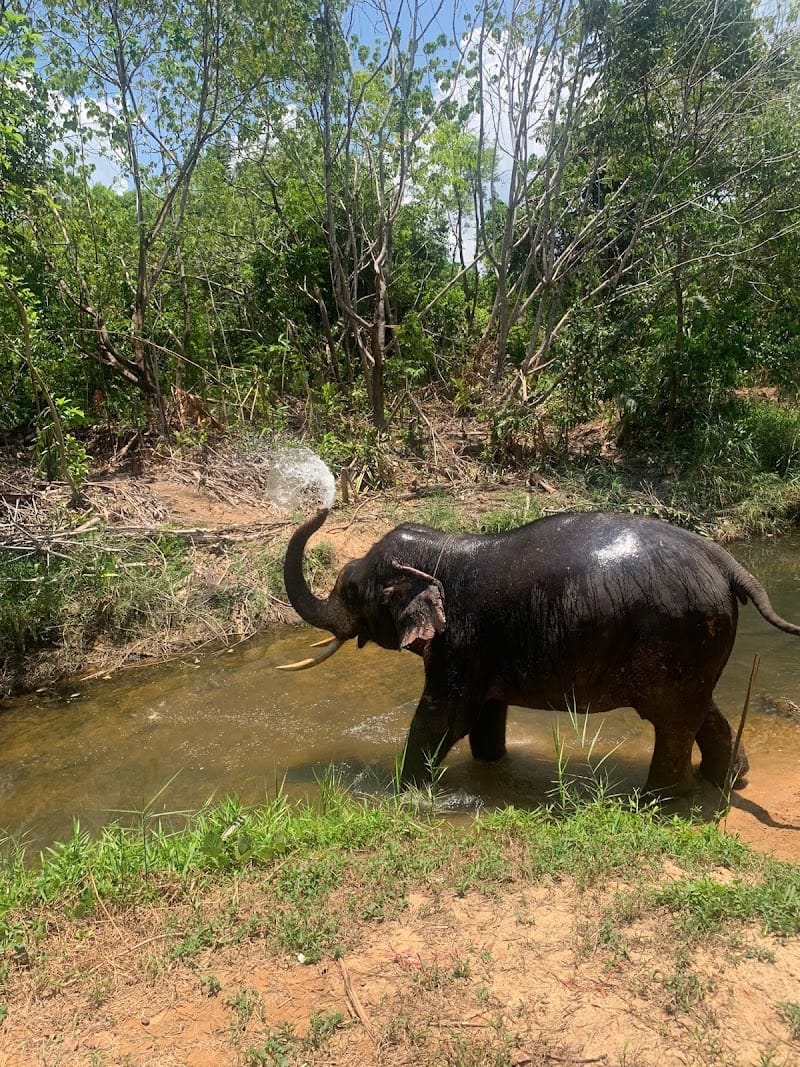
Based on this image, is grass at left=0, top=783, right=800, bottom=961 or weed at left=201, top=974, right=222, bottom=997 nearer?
weed at left=201, top=974, right=222, bottom=997

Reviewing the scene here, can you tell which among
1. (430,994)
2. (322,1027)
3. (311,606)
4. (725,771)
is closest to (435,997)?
(430,994)

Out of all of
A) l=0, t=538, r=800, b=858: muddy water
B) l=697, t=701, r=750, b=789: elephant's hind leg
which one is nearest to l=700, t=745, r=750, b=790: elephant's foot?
l=697, t=701, r=750, b=789: elephant's hind leg

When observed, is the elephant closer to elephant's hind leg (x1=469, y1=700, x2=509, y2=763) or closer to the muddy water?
elephant's hind leg (x1=469, y1=700, x2=509, y2=763)

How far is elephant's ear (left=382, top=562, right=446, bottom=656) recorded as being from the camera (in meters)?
4.73

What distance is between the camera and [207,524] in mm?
9812

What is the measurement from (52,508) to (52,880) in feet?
20.1

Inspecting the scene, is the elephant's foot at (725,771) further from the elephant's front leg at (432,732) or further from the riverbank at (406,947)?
the elephant's front leg at (432,732)

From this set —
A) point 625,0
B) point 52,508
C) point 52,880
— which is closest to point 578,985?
point 52,880

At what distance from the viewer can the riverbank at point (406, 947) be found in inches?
98.7

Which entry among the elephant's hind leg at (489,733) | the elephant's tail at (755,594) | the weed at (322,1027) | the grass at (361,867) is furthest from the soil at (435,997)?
the elephant's hind leg at (489,733)

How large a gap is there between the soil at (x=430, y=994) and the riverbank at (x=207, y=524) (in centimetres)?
483

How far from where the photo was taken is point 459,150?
565 inches

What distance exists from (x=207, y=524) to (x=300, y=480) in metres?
2.16

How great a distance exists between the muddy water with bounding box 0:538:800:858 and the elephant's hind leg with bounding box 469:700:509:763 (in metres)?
0.12
